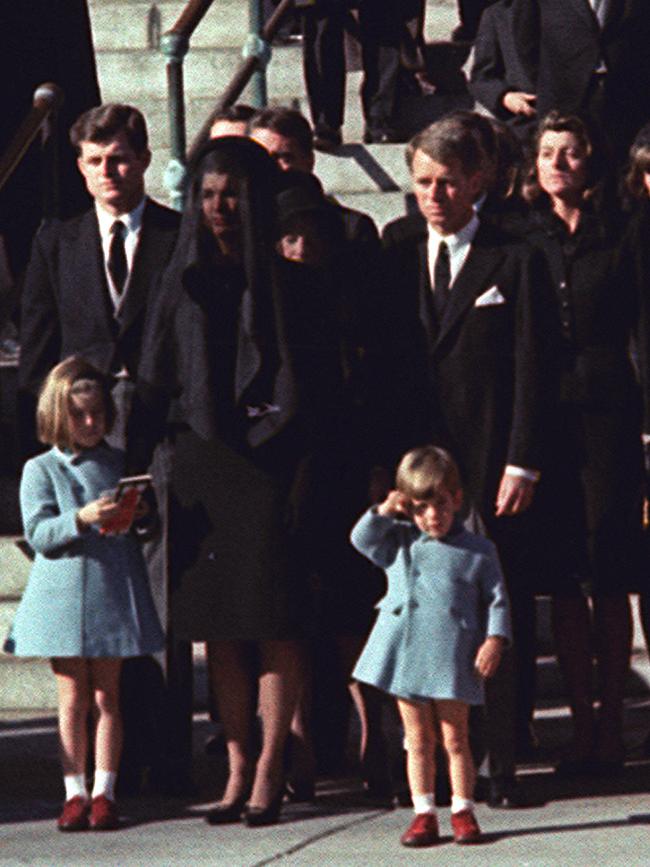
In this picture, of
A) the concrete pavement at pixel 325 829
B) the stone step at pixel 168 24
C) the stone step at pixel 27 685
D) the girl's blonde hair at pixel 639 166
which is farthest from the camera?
the stone step at pixel 168 24

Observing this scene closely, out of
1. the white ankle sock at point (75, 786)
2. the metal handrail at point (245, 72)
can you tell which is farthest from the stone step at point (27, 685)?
the metal handrail at point (245, 72)

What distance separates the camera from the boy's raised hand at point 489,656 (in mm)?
7562

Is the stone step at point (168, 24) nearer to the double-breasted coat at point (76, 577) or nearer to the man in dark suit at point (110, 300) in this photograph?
the man in dark suit at point (110, 300)

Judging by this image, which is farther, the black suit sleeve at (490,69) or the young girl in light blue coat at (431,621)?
the black suit sleeve at (490,69)

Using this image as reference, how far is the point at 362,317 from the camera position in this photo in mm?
8125

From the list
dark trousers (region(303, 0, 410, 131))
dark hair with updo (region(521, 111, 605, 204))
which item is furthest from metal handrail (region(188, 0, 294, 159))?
dark hair with updo (region(521, 111, 605, 204))

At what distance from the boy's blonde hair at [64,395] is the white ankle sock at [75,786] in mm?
928

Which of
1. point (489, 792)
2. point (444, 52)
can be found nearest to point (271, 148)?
point (489, 792)

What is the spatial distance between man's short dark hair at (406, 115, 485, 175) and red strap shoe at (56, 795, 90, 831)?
2061mm

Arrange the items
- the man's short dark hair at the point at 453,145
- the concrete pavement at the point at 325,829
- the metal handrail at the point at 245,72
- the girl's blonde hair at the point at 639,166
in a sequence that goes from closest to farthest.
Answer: the concrete pavement at the point at 325,829 < the man's short dark hair at the point at 453,145 < the girl's blonde hair at the point at 639,166 < the metal handrail at the point at 245,72

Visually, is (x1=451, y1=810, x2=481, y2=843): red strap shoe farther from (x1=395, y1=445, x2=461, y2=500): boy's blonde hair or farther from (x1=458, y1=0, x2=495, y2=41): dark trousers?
(x1=458, y1=0, x2=495, y2=41): dark trousers

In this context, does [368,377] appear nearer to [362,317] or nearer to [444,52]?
[362,317]

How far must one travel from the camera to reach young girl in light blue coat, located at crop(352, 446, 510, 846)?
759 cm

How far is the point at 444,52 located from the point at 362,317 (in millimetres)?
6423
